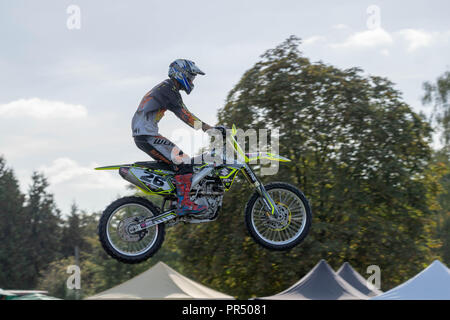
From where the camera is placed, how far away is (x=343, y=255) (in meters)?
23.8

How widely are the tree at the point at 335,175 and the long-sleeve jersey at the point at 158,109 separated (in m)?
14.5

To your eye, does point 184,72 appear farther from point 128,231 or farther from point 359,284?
point 359,284

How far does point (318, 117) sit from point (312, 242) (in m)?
5.13

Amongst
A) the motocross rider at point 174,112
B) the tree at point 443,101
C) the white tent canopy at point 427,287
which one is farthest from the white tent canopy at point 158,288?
the tree at point 443,101

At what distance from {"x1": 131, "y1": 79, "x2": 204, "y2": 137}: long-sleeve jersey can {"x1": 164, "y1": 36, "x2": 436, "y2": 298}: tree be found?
1446 centimetres

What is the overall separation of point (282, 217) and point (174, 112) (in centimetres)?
219

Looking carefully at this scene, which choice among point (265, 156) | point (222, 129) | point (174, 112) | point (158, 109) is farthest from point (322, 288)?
point (158, 109)

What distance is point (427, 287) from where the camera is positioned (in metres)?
13.5

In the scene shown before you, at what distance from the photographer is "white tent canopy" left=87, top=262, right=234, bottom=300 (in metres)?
19.5

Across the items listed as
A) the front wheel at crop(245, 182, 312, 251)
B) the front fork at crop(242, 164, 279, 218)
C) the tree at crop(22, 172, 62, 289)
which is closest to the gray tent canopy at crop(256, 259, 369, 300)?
the front wheel at crop(245, 182, 312, 251)

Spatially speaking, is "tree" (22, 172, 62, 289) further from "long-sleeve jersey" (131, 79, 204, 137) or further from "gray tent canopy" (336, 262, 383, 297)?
"long-sleeve jersey" (131, 79, 204, 137)

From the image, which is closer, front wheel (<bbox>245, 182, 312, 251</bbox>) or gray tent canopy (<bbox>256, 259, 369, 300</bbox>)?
front wheel (<bbox>245, 182, 312, 251</bbox>)
